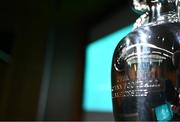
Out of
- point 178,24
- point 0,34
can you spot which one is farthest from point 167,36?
point 0,34

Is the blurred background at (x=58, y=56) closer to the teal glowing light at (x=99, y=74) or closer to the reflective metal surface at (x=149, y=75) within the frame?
the teal glowing light at (x=99, y=74)

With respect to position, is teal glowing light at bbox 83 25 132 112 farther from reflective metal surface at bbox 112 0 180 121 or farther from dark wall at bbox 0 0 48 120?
reflective metal surface at bbox 112 0 180 121

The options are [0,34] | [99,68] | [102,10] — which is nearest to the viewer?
[0,34]

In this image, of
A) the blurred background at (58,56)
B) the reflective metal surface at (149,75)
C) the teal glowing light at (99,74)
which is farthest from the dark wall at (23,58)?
the reflective metal surface at (149,75)

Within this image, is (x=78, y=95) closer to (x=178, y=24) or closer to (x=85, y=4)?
(x=85, y=4)

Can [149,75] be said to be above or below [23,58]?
below

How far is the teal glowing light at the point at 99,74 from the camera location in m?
0.86

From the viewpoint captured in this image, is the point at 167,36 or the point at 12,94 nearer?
the point at 167,36

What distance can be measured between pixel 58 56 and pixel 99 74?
23 cm

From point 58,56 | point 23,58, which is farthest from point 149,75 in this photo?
point 58,56

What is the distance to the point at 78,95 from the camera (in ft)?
3.71

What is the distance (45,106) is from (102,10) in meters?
0.40

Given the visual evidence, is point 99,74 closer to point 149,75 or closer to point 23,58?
point 23,58

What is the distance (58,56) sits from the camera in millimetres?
1134
